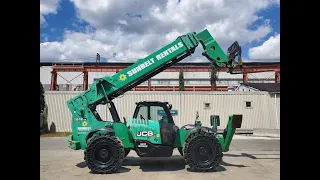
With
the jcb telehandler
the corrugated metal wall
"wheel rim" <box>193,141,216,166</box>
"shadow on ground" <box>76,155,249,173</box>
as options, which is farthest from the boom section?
the corrugated metal wall

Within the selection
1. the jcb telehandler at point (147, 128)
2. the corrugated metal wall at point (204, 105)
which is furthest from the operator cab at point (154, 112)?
the corrugated metal wall at point (204, 105)

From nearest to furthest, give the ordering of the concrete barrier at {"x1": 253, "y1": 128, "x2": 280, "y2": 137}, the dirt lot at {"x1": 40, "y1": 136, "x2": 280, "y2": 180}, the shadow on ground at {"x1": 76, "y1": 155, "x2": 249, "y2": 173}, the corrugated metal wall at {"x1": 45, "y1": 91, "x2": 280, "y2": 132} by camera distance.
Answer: the dirt lot at {"x1": 40, "y1": 136, "x2": 280, "y2": 180}, the shadow on ground at {"x1": 76, "y1": 155, "x2": 249, "y2": 173}, the concrete barrier at {"x1": 253, "y1": 128, "x2": 280, "y2": 137}, the corrugated metal wall at {"x1": 45, "y1": 91, "x2": 280, "y2": 132}

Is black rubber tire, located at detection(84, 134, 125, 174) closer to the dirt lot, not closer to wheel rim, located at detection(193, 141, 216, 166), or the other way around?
the dirt lot

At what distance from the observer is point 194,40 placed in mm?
7871

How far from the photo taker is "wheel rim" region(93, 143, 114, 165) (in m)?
7.09

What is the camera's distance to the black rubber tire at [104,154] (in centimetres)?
A: 701

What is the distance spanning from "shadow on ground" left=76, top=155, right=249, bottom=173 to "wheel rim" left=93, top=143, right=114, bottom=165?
49 centimetres

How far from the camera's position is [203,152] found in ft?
24.0

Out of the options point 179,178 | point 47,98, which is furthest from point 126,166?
point 47,98

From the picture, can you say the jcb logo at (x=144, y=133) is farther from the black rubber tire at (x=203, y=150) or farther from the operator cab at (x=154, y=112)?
the black rubber tire at (x=203, y=150)

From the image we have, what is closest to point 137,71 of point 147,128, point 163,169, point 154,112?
point 154,112
